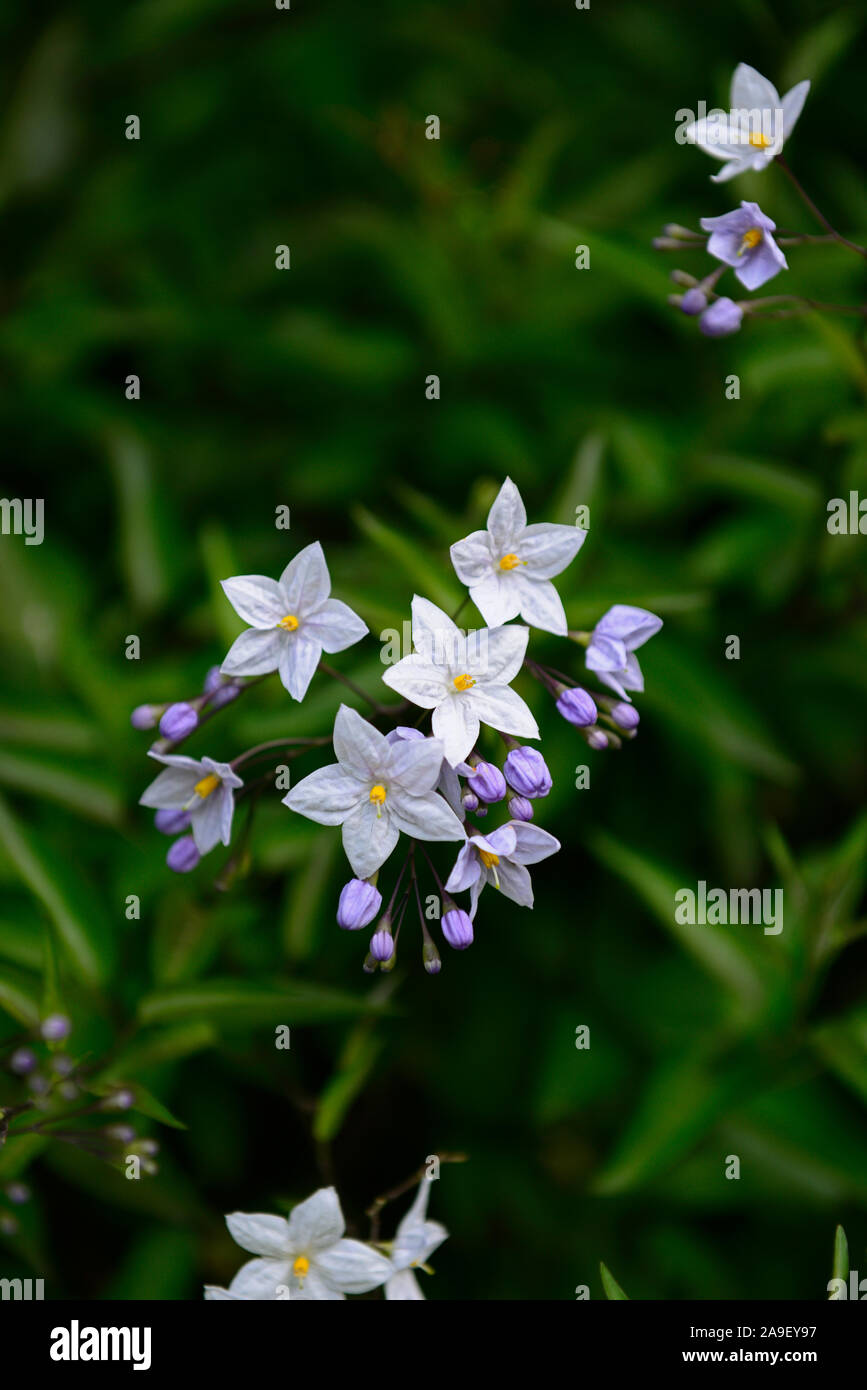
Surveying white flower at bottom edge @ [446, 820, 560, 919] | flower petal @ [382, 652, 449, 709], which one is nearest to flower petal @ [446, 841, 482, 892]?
white flower at bottom edge @ [446, 820, 560, 919]

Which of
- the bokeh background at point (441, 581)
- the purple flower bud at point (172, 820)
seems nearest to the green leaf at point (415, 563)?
the bokeh background at point (441, 581)

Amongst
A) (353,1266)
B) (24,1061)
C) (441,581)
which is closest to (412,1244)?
(353,1266)

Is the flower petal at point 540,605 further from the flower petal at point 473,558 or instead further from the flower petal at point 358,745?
the flower petal at point 358,745

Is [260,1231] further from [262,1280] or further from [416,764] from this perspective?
[416,764]

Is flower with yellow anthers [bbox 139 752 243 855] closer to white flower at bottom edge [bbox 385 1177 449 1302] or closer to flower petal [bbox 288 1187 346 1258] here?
flower petal [bbox 288 1187 346 1258]

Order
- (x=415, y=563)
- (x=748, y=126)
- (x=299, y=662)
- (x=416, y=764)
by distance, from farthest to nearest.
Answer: (x=415, y=563) < (x=748, y=126) < (x=299, y=662) < (x=416, y=764)
